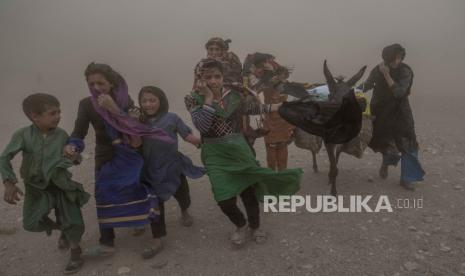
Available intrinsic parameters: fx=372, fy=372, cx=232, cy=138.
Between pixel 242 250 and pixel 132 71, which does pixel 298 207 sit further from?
pixel 132 71

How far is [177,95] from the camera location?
521 inches

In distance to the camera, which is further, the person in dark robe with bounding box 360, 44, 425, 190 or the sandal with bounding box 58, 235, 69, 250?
the person in dark robe with bounding box 360, 44, 425, 190

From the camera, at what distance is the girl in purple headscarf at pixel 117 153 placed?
10.8 ft

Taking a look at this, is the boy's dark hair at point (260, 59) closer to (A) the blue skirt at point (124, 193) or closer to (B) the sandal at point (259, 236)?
(A) the blue skirt at point (124, 193)

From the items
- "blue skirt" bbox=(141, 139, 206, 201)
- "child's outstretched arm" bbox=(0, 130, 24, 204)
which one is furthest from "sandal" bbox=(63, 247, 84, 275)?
"blue skirt" bbox=(141, 139, 206, 201)

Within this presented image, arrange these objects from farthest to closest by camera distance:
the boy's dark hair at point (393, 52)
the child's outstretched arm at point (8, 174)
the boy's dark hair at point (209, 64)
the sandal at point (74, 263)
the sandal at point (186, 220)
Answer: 1. the boy's dark hair at point (393, 52)
2. the sandal at point (186, 220)
3. the sandal at point (74, 263)
4. the boy's dark hair at point (209, 64)
5. the child's outstretched arm at point (8, 174)

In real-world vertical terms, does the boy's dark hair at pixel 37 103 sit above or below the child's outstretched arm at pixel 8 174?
above

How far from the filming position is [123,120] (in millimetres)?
3287

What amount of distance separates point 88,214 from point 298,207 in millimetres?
2524

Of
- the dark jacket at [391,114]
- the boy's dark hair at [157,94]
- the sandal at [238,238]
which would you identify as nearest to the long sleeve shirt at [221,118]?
the boy's dark hair at [157,94]

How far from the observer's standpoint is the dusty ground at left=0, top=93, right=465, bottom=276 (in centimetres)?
323

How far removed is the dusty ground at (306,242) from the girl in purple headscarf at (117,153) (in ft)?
1.58

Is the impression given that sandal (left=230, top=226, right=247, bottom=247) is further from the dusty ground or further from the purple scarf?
the purple scarf

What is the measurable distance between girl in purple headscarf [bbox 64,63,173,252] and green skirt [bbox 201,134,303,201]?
487 mm
